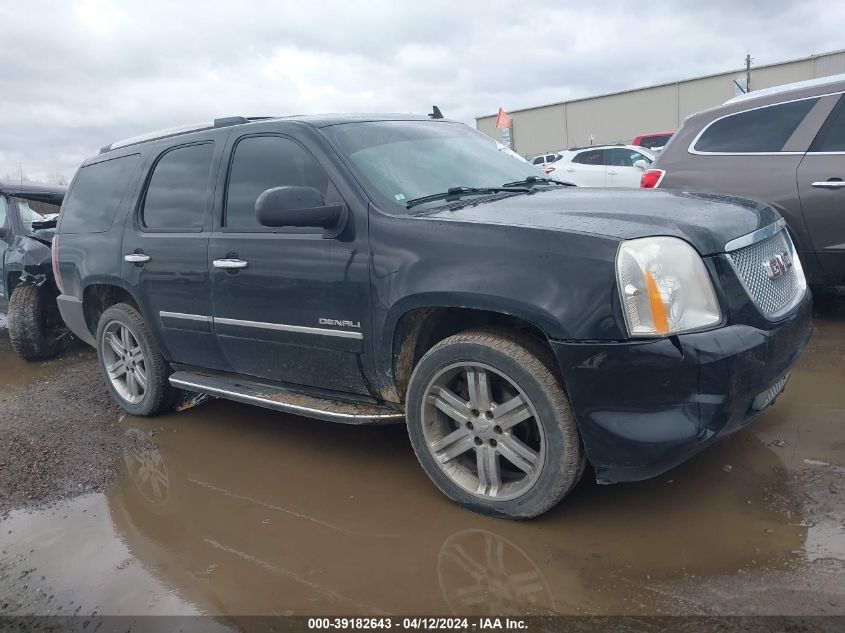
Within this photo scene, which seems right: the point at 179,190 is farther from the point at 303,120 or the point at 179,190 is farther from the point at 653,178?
the point at 653,178

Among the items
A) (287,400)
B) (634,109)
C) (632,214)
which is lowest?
(287,400)

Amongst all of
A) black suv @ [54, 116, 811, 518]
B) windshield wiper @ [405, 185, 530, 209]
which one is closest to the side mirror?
black suv @ [54, 116, 811, 518]

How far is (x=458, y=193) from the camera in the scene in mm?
3473

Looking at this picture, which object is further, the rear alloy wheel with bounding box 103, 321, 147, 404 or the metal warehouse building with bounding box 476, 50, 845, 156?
the metal warehouse building with bounding box 476, 50, 845, 156

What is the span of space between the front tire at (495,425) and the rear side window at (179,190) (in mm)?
1909

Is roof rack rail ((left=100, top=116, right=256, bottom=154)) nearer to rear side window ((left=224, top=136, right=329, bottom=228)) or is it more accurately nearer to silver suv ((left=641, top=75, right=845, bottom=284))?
rear side window ((left=224, top=136, right=329, bottom=228))

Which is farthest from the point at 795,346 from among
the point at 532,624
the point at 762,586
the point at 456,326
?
the point at 532,624

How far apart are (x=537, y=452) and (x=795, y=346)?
1222 mm

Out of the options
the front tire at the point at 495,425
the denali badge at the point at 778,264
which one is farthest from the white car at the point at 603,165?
the front tire at the point at 495,425

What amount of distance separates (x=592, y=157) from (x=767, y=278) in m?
12.4

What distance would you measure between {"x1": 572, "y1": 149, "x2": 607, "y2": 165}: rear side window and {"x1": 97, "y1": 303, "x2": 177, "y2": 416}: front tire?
38.9 ft

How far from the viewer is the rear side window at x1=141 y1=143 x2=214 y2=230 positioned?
13.5ft

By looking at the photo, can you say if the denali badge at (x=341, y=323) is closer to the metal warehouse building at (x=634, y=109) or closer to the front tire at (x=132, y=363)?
the front tire at (x=132, y=363)

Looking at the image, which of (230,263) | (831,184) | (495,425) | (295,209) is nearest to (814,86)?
(831,184)
